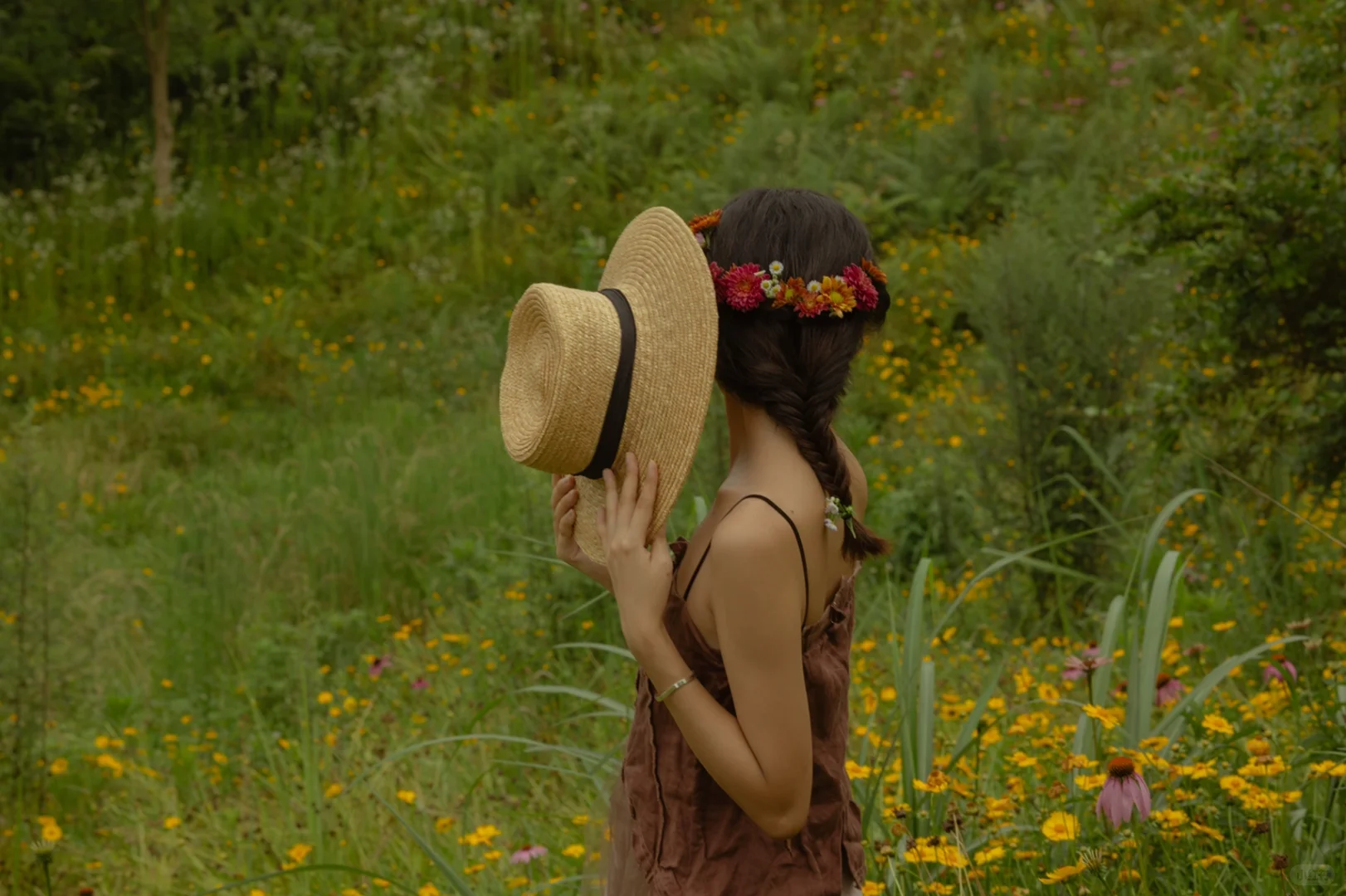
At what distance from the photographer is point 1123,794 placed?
198 centimetres

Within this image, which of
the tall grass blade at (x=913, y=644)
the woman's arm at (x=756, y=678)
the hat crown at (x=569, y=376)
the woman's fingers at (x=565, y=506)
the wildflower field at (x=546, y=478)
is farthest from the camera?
the wildflower field at (x=546, y=478)

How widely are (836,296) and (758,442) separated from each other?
200 mm

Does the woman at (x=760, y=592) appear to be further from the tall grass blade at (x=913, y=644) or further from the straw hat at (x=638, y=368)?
the tall grass blade at (x=913, y=644)

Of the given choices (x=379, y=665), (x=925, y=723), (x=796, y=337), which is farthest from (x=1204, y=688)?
(x=379, y=665)

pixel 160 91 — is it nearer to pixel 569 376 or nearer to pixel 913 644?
pixel 913 644

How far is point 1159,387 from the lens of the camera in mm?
4125

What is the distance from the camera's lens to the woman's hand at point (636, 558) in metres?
1.66

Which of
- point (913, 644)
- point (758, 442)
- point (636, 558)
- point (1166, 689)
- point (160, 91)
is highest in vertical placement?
point (758, 442)

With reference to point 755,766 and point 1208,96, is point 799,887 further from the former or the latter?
point 1208,96

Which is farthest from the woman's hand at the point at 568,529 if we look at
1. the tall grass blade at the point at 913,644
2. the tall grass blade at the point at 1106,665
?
the tall grass blade at the point at 1106,665

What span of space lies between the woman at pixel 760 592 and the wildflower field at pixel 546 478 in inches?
14.5

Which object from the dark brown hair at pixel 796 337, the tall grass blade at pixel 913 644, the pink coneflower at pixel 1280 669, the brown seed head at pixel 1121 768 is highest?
the dark brown hair at pixel 796 337

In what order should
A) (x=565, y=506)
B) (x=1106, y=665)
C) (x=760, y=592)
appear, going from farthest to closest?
(x=1106, y=665) < (x=565, y=506) < (x=760, y=592)

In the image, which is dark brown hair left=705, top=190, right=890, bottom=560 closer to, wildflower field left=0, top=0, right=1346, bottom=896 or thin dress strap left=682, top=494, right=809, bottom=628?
thin dress strap left=682, top=494, right=809, bottom=628
